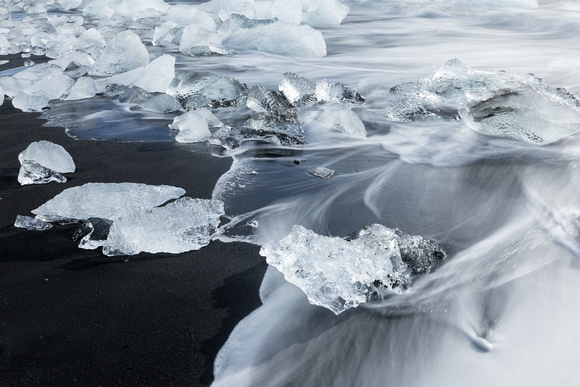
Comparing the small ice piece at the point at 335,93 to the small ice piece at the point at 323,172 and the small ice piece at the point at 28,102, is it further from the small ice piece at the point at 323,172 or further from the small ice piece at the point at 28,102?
the small ice piece at the point at 28,102

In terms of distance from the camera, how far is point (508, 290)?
5.87 ft

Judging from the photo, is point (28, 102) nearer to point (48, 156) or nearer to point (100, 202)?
Answer: point (48, 156)

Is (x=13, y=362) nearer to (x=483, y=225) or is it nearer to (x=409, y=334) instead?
(x=409, y=334)

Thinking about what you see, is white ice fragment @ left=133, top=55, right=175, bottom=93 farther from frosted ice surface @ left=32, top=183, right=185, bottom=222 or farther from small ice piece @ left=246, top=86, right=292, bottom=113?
frosted ice surface @ left=32, top=183, right=185, bottom=222

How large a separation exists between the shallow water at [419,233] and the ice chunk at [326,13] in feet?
13.4

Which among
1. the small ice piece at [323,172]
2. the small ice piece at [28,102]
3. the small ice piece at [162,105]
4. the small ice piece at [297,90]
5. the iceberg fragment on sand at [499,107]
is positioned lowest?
the small ice piece at [28,102]

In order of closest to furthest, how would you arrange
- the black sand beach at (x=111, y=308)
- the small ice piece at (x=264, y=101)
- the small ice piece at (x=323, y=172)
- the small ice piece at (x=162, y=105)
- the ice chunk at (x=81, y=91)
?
the black sand beach at (x=111, y=308)
the small ice piece at (x=323, y=172)
the small ice piece at (x=264, y=101)
the small ice piece at (x=162, y=105)
the ice chunk at (x=81, y=91)

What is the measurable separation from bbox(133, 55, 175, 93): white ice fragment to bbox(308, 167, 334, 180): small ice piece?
225 cm

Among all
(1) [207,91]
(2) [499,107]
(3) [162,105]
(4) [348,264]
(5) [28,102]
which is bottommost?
(5) [28,102]

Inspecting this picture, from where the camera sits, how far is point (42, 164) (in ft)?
8.79

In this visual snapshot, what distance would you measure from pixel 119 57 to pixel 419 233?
13.4 ft

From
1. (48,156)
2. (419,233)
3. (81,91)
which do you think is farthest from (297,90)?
(419,233)

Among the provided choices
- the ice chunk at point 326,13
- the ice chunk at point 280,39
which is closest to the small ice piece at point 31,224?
the ice chunk at point 280,39

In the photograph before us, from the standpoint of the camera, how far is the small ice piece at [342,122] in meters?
3.42
